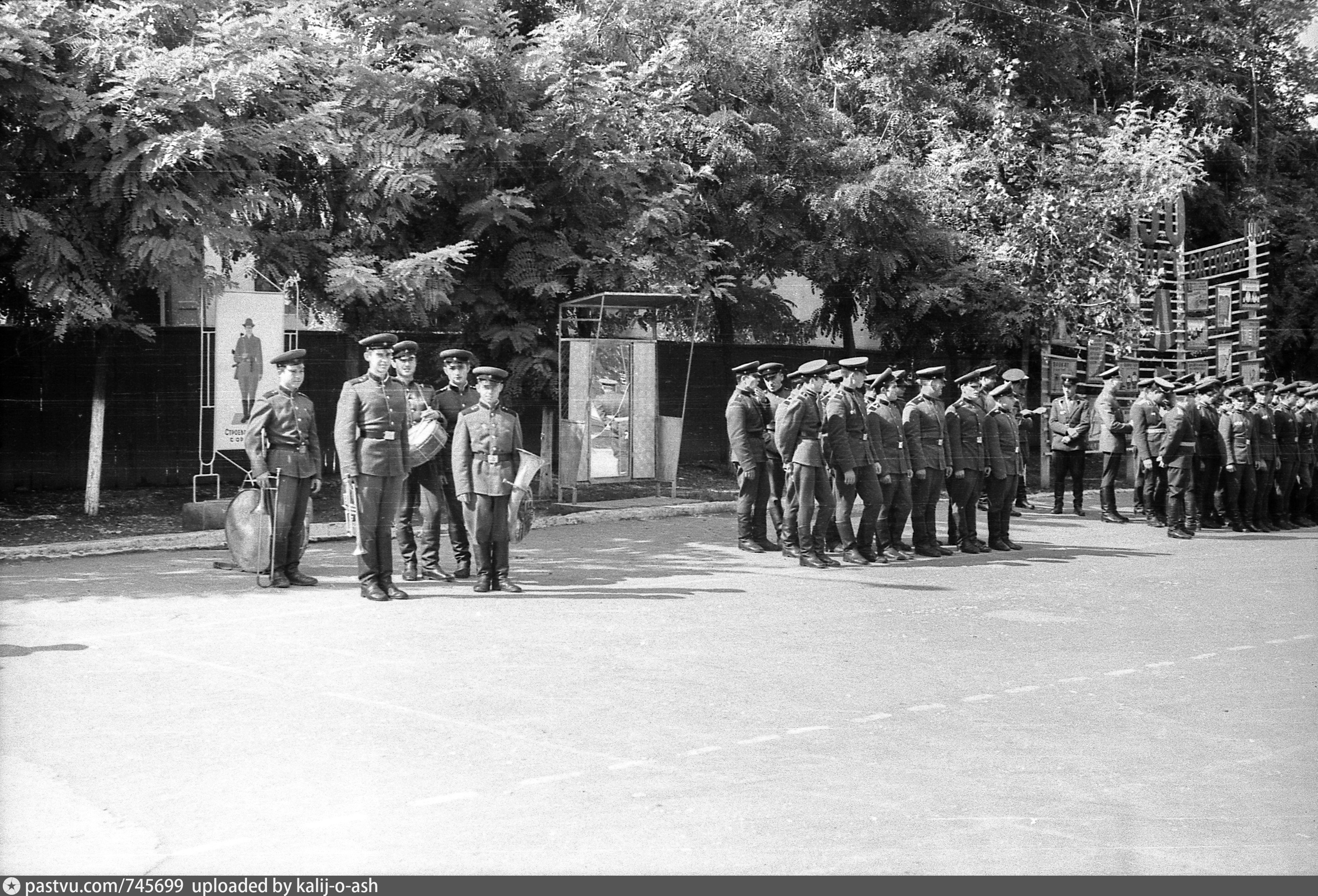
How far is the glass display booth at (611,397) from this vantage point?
733 inches

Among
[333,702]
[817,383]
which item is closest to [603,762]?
[333,702]

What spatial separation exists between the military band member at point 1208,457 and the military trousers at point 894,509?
555 centimetres

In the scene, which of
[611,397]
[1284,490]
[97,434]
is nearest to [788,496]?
[611,397]

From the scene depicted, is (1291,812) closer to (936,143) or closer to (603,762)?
(603,762)

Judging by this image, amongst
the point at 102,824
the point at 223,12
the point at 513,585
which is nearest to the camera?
the point at 102,824

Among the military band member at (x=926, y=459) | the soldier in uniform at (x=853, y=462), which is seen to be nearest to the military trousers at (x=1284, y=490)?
the military band member at (x=926, y=459)

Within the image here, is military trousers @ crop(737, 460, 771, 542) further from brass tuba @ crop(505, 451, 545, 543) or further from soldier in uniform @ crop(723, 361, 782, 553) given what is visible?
brass tuba @ crop(505, 451, 545, 543)

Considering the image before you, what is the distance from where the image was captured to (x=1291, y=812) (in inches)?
244

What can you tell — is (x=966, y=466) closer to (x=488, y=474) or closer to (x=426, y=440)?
(x=488, y=474)

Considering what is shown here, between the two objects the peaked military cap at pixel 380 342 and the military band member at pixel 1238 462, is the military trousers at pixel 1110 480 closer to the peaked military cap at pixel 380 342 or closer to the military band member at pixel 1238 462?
the military band member at pixel 1238 462

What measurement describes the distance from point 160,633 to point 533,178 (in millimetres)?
10531

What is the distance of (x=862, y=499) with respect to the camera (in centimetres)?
1480

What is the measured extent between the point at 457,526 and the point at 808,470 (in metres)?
3.57

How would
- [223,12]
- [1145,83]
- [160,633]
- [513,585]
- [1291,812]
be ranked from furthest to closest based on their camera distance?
[1145,83]
[223,12]
[513,585]
[160,633]
[1291,812]
